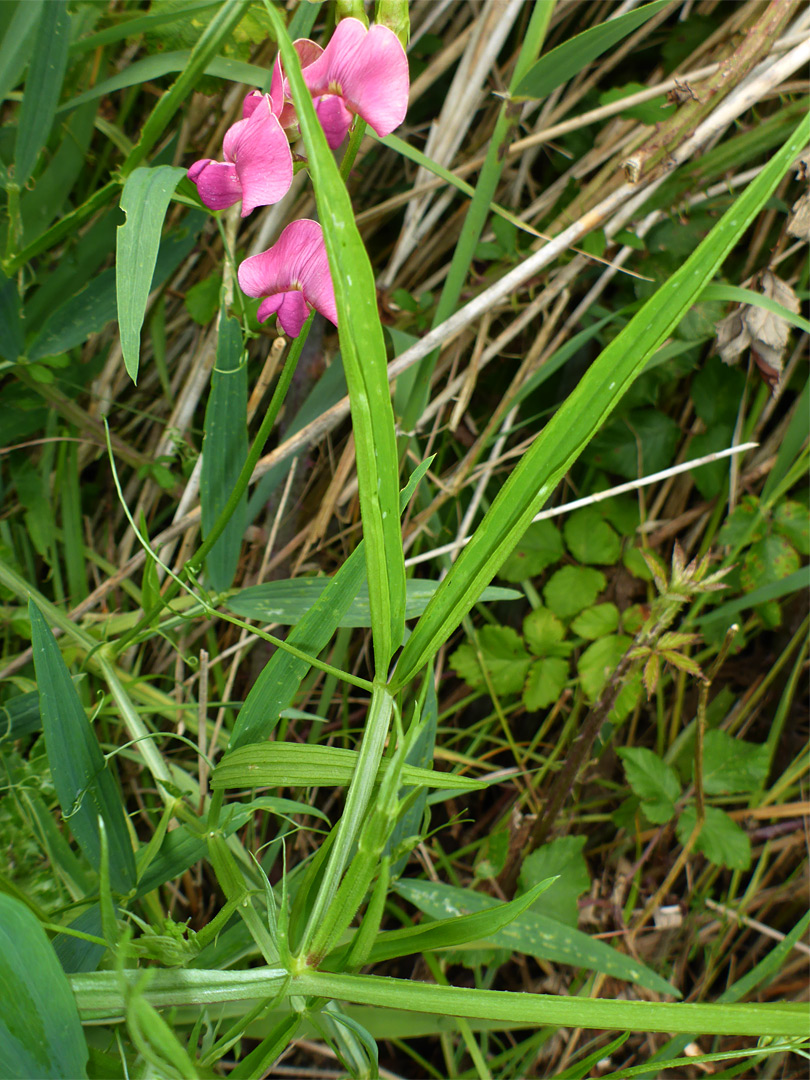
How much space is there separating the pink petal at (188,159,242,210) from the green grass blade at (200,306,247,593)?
0.63 ft

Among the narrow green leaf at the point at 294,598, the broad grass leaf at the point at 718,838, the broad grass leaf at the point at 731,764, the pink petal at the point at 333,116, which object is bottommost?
the broad grass leaf at the point at 718,838

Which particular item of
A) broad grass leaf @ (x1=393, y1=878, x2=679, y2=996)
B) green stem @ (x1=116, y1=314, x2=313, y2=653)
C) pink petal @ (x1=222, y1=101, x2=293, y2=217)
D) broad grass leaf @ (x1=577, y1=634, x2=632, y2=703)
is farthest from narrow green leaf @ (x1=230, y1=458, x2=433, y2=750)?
broad grass leaf @ (x1=577, y1=634, x2=632, y2=703)

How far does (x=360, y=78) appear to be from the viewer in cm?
44

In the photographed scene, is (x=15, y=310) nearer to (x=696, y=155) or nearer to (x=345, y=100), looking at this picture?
(x=345, y=100)

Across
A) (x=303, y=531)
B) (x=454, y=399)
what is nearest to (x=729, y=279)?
(x=454, y=399)

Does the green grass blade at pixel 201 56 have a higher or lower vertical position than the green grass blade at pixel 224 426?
higher

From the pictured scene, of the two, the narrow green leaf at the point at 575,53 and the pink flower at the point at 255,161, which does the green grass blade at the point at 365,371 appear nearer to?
the pink flower at the point at 255,161

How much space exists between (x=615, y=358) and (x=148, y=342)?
87cm

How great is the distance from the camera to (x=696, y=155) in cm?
96

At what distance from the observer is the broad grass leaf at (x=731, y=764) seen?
99 centimetres

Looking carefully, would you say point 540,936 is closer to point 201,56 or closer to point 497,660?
Answer: point 497,660

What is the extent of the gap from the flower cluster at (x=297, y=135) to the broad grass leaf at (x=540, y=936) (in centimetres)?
59

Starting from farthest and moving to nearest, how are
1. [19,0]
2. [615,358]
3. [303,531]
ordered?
[303,531]
[19,0]
[615,358]

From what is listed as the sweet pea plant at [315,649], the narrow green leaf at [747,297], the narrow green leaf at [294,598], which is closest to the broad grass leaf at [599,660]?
the sweet pea plant at [315,649]
